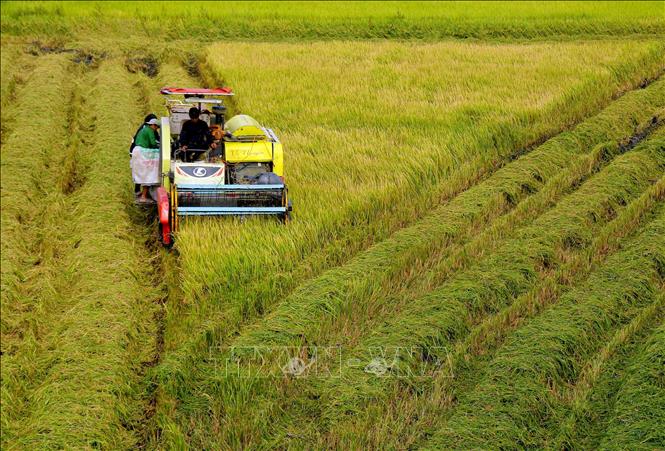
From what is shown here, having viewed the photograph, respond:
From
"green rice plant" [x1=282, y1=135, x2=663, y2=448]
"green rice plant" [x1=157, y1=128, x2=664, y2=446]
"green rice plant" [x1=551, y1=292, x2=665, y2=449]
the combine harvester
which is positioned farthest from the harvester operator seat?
"green rice plant" [x1=551, y1=292, x2=665, y2=449]

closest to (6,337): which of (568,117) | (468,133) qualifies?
(468,133)

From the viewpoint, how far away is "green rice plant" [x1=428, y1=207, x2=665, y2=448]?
20.7ft

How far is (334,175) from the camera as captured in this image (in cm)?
1159

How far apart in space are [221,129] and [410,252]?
3661 mm

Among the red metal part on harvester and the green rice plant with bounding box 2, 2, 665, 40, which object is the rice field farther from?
the green rice plant with bounding box 2, 2, 665, 40

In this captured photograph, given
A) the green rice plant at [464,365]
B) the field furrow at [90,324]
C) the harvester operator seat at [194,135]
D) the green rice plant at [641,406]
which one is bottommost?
the field furrow at [90,324]

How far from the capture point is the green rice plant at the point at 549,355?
630cm

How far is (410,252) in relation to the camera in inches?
367

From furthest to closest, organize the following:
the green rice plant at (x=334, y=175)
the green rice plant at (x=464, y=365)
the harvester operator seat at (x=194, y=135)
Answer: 1. the harvester operator seat at (x=194, y=135)
2. the green rice plant at (x=334, y=175)
3. the green rice plant at (x=464, y=365)

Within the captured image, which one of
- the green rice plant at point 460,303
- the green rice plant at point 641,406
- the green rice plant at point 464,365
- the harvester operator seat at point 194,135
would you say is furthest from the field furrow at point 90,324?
the green rice plant at point 641,406

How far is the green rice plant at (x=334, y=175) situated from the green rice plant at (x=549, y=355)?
2.51 metres

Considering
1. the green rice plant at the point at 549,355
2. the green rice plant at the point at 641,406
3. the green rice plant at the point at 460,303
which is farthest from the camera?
the green rice plant at the point at 460,303

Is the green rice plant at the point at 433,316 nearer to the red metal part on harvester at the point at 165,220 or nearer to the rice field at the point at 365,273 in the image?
the rice field at the point at 365,273

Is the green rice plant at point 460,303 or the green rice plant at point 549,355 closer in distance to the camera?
the green rice plant at point 549,355
